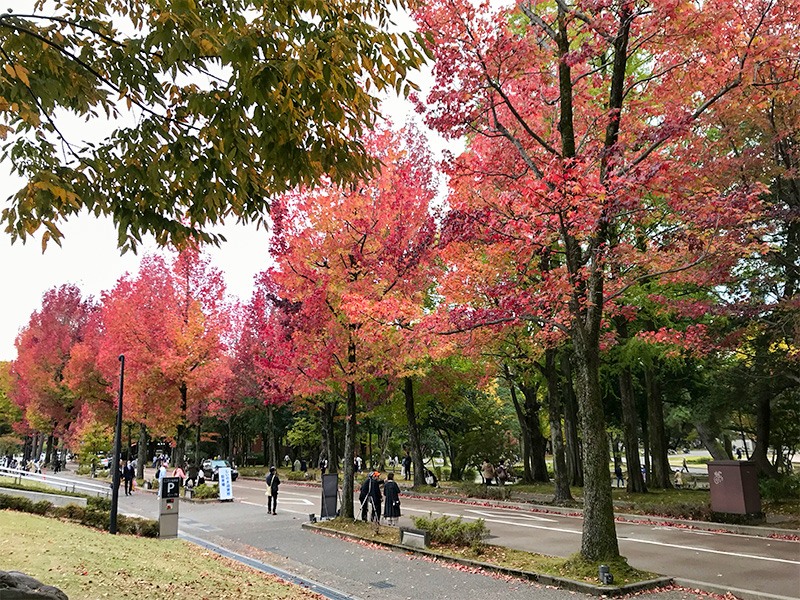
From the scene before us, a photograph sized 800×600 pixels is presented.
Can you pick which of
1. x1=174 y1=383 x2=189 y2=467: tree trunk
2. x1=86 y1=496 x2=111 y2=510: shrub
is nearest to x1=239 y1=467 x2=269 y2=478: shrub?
x1=174 y1=383 x2=189 y2=467: tree trunk

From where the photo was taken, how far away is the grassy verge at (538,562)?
9383 mm

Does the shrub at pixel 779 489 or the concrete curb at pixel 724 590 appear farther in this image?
the shrub at pixel 779 489

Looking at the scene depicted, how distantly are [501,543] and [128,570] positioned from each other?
27.2 feet

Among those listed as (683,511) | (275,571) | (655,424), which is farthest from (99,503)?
(655,424)

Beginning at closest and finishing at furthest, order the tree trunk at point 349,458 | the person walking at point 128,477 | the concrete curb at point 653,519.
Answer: the concrete curb at point 653,519 → the tree trunk at point 349,458 → the person walking at point 128,477

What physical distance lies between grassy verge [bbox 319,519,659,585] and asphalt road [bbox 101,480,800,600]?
60 cm

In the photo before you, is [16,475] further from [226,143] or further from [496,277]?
[226,143]

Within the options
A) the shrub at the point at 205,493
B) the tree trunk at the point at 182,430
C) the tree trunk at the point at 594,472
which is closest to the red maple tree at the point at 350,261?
the tree trunk at the point at 594,472

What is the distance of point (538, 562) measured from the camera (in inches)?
415

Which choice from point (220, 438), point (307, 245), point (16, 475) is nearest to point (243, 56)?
point (307, 245)

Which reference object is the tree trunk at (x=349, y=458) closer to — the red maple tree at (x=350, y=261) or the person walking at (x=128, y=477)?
the red maple tree at (x=350, y=261)

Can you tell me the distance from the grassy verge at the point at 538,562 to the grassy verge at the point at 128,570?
152 inches

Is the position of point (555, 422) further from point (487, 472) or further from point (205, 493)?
point (205, 493)

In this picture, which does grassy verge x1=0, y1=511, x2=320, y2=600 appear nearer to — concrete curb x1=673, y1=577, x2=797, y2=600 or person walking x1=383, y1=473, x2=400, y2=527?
person walking x1=383, y1=473, x2=400, y2=527
